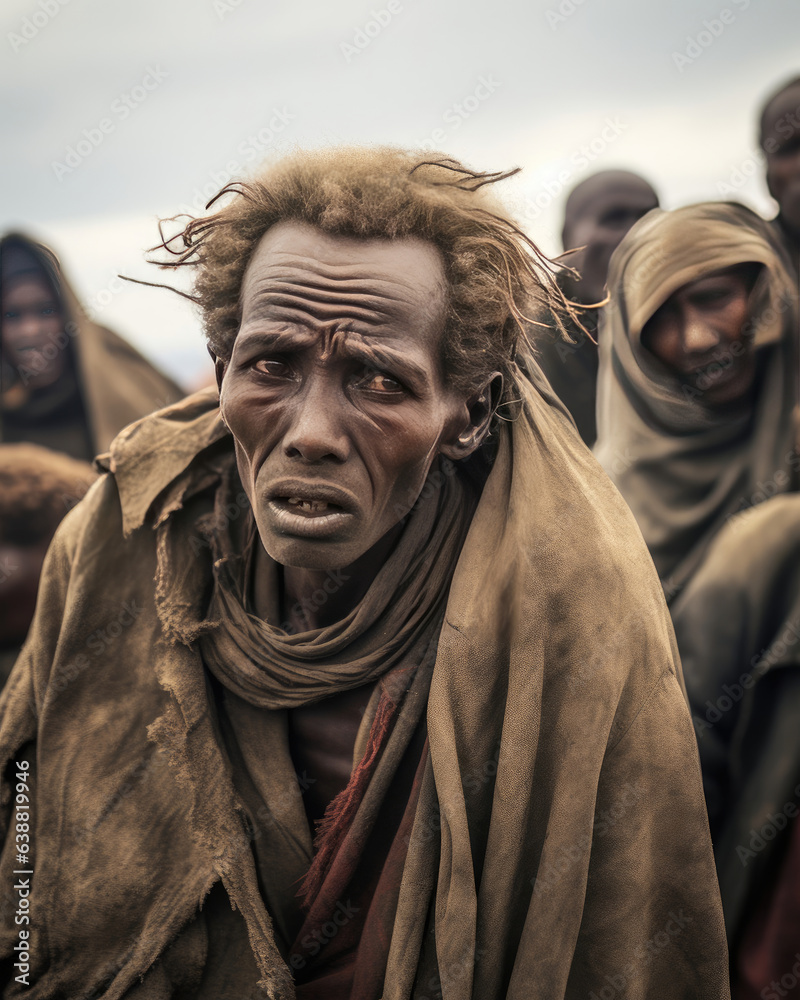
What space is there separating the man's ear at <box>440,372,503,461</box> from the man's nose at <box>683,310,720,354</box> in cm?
Result: 122

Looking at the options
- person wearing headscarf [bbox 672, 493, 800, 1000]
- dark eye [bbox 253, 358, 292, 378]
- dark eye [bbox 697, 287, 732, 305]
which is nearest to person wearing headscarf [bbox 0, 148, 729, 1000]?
dark eye [bbox 253, 358, 292, 378]

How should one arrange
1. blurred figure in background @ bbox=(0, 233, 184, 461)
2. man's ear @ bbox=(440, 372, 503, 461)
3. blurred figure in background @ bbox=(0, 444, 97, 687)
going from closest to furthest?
man's ear @ bbox=(440, 372, 503, 461)
blurred figure in background @ bbox=(0, 444, 97, 687)
blurred figure in background @ bbox=(0, 233, 184, 461)

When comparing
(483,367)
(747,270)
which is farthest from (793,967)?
(747,270)

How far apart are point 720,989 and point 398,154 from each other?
1.64 meters

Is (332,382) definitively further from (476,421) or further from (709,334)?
(709,334)

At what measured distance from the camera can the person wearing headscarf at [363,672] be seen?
4.49ft

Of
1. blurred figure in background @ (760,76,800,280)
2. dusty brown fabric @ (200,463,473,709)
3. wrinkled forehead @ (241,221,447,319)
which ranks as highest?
blurred figure in background @ (760,76,800,280)

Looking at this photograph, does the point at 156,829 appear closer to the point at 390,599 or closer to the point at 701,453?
the point at 390,599

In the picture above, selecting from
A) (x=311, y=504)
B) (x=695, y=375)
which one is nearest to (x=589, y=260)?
(x=695, y=375)

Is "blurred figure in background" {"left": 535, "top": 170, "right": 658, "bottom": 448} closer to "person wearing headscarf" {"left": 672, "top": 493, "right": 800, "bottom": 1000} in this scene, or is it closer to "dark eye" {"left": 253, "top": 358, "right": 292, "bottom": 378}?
"person wearing headscarf" {"left": 672, "top": 493, "right": 800, "bottom": 1000}

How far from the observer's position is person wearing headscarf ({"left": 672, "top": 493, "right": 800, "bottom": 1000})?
227 cm

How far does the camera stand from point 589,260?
2592mm

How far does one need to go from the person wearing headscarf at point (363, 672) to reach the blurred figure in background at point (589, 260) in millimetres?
996

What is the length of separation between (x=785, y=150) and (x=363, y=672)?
2.15m
